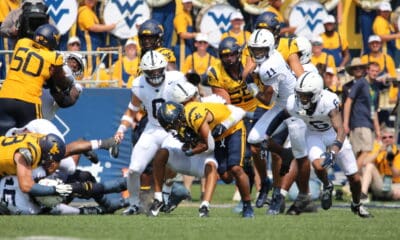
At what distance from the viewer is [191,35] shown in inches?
843

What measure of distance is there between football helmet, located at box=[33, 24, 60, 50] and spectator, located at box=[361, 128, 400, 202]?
16.8 ft

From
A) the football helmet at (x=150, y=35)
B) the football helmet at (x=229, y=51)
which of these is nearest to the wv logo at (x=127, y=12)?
the football helmet at (x=229, y=51)

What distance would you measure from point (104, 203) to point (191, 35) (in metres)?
6.53

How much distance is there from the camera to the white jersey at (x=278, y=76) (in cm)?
1583

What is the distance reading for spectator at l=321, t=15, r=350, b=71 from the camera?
21875mm

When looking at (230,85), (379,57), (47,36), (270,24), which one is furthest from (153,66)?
(379,57)

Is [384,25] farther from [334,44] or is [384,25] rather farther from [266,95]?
[266,95]

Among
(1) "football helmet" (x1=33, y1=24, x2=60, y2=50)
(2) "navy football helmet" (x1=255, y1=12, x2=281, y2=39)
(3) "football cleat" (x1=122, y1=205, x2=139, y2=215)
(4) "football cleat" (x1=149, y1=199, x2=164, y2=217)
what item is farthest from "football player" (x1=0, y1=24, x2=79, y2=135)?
(2) "navy football helmet" (x1=255, y1=12, x2=281, y2=39)

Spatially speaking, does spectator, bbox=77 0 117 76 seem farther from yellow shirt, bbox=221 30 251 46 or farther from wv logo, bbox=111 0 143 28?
yellow shirt, bbox=221 30 251 46

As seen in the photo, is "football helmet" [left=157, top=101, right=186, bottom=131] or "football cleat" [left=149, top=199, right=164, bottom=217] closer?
"football helmet" [left=157, top=101, right=186, bottom=131]

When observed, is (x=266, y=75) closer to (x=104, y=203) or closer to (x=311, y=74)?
(x=311, y=74)

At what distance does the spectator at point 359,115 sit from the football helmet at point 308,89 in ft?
15.8

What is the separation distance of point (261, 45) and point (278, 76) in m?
0.46

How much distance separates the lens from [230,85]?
16750 mm
